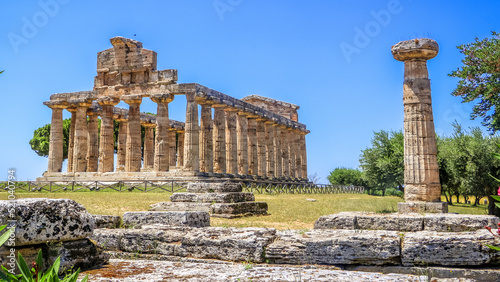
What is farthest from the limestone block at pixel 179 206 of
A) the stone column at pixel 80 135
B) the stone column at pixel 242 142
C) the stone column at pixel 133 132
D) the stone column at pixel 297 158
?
the stone column at pixel 297 158

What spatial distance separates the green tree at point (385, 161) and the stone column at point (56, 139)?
2578cm

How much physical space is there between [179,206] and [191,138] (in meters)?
18.2

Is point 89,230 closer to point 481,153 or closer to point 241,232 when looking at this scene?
point 241,232

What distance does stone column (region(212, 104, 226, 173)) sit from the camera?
119ft

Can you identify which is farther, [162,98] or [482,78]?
[162,98]

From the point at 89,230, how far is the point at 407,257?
4.14 m

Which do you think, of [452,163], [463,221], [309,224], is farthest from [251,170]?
[463,221]

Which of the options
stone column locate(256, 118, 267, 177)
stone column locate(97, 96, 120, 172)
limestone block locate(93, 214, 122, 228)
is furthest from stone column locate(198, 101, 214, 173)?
limestone block locate(93, 214, 122, 228)

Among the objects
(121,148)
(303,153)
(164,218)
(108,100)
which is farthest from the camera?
(303,153)

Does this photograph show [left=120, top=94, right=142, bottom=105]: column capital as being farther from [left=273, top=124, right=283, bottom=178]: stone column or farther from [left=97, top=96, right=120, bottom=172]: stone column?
[left=273, top=124, right=283, bottom=178]: stone column

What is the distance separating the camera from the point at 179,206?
1456cm

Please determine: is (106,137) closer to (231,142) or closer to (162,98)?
(162,98)

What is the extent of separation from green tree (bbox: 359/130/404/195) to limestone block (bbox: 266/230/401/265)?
28347 mm

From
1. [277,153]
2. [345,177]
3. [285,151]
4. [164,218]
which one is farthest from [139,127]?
[345,177]
